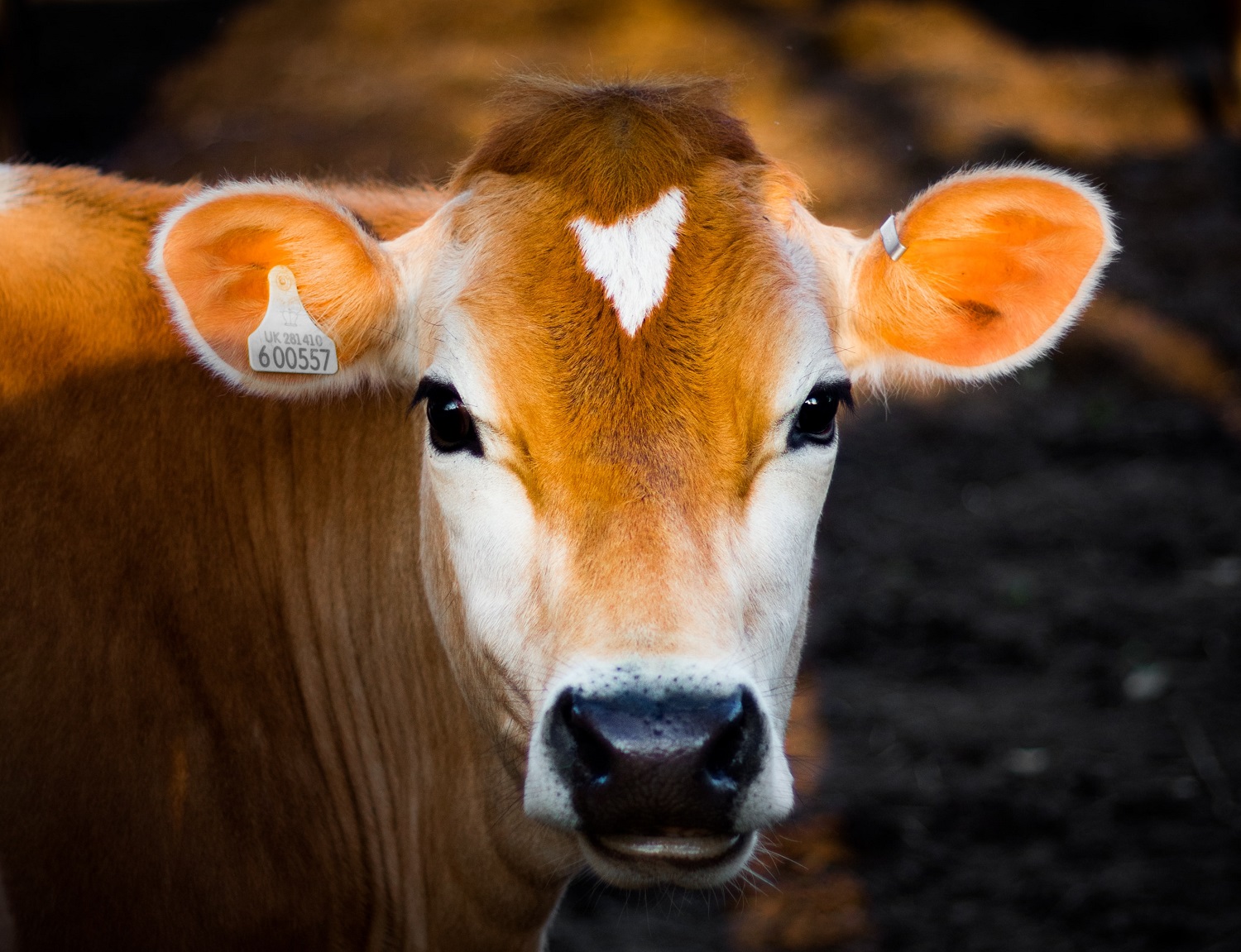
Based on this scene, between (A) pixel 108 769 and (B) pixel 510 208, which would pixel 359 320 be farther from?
(A) pixel 108 769

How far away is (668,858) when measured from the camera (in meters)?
2.05

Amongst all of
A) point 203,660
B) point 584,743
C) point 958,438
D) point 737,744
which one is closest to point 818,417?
point 737,744

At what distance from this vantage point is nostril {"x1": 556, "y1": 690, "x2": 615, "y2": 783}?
1.91m

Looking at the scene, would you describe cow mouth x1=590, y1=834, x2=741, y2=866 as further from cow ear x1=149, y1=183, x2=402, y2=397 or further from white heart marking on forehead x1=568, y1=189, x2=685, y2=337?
cow ear x1=149, y1=183, x2=402, y2=397

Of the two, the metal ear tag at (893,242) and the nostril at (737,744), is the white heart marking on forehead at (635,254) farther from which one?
the nostril at (737,744)

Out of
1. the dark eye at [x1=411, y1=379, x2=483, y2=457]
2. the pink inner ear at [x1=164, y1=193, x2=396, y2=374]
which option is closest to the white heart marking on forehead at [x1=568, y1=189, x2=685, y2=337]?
the dark eye at [x1=411, y1=379, x2=483, y2=457]

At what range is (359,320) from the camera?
2.62 m

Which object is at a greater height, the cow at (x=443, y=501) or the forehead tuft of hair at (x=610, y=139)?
the forehead tuft of hair at (x=610, y=139)

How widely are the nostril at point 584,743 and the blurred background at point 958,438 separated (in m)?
0.86

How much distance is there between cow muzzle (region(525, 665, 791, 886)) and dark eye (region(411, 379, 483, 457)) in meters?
0.63

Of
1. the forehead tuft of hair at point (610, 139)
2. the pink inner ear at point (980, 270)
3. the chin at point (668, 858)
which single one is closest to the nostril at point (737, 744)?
the chin at point (668, 858)

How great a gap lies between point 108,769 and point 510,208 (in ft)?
4.82

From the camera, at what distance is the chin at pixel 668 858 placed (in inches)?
80.0

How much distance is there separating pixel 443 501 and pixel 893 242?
3.84 feet
